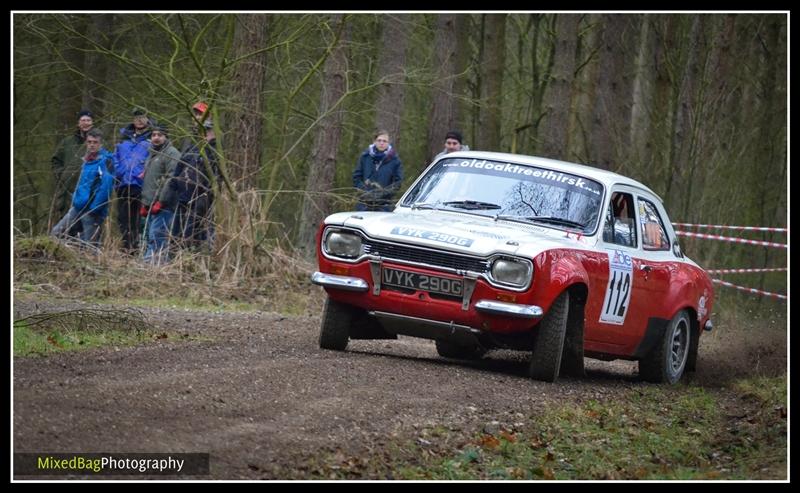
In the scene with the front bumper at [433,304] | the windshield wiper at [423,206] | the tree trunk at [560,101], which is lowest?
the front bumper at [433,304]

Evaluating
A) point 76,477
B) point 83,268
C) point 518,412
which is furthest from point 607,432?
point 83,268

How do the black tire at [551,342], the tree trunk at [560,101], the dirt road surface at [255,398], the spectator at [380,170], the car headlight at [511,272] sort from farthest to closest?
the tree trunk at [560,101]
the spectator at [380,170]
the black tire at [551,342]
the car headlight at [511,272]
the dirt road surface at [255,398]

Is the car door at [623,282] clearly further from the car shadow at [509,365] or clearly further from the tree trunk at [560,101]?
the tree trunk at [560,101]

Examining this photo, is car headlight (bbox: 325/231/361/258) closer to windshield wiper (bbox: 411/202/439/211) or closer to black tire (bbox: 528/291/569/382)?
windshield wiper (bbox: 411/202/439/211)

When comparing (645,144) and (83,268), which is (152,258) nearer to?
(83,268)

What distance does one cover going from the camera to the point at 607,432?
8.75 metres

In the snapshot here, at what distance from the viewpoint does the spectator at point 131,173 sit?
16078mm

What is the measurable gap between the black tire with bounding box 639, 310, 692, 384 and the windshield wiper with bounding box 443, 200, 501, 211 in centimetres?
210

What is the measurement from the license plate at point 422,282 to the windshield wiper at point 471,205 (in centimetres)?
121

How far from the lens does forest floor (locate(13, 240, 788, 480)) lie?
267 inches

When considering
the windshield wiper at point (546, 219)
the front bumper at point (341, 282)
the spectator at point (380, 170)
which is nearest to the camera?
the front bumper at point (341, 282)

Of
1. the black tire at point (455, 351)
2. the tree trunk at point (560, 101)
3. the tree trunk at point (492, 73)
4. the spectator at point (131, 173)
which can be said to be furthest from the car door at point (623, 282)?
the tree trunk at point (492, 73)

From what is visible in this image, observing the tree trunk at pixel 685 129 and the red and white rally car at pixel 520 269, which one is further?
the tree trunk at pixel 685 129
